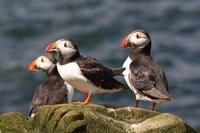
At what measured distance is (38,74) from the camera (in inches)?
1034

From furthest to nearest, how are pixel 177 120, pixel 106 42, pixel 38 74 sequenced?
pixel 106 42, pixel 38 74, pixel 177 120

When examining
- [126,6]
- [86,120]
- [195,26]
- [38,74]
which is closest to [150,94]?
[86,120]

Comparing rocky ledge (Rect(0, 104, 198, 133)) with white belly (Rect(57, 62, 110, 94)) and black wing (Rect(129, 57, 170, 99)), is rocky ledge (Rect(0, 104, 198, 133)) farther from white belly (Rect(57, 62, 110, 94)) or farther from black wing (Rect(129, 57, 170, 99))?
black wing (Rect(129, 57, 170, 99))

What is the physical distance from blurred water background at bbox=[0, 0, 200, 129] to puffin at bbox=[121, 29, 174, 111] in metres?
12.5

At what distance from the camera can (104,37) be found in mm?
30328

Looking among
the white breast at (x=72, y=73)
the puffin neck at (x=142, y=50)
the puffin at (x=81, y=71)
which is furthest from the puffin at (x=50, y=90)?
the puffin neck at (x=142, y=50)

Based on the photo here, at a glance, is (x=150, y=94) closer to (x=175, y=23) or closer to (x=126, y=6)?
(x=175, y=23)

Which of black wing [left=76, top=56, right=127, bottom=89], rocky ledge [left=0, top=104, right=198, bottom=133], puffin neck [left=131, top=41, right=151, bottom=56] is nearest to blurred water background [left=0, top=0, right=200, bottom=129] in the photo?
puffin neck [left=131, top=41, right=151, bottom=56]

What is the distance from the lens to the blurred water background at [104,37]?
2594 cm

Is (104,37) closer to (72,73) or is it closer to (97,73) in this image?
(97,73)

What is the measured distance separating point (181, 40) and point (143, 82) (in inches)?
Answer: 878

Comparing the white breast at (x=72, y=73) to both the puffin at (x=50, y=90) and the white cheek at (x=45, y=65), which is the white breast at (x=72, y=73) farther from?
the white cheek at (x=45, y=65)

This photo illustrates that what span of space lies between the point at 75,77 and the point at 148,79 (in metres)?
1.54

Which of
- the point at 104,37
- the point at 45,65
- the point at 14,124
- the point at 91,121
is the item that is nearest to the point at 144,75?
the point at 45,65
